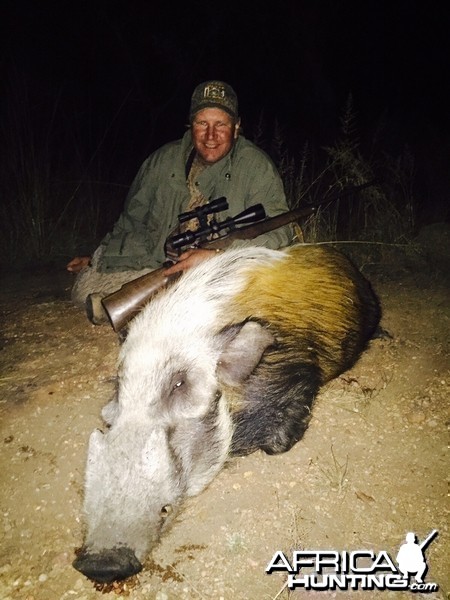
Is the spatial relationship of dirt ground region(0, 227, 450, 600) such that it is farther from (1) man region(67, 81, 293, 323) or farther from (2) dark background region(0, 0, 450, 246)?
(2) dark background region(0, 0, 450, 246)

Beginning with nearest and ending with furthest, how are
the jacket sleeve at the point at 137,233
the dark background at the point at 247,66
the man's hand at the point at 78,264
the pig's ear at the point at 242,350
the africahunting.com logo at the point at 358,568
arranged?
the africahunting.com logo at the point at 358,568 < the pig's ear at the point at 242,350 < the jacket sleeve at the point at 137,233 < the man's hand at the point at 78,264 < the dark background at the point at 247,66

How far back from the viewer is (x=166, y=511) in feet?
6.20

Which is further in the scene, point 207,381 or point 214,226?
point 214,226

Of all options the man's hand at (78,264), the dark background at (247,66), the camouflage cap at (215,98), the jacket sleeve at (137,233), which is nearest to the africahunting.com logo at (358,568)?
the jacket sleeve at (137,233)

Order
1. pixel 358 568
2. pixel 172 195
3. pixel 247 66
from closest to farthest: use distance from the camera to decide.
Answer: pixel 358 568 → pixel 172 195 → pixel 247 66

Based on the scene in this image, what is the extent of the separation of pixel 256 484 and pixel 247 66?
15703 mm

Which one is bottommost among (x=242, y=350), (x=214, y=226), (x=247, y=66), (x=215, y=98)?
(x=242, y=350)

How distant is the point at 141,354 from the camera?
2.18m

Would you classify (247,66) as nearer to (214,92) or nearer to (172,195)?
(214,92)

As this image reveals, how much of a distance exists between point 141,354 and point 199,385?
0.31 metres

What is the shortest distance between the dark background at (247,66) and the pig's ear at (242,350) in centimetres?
722

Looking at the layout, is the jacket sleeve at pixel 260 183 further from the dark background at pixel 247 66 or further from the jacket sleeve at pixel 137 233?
the dark background at pixel 247 66

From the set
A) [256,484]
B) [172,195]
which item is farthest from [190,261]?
[256,484]

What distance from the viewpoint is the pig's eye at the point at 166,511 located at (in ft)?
6.12
